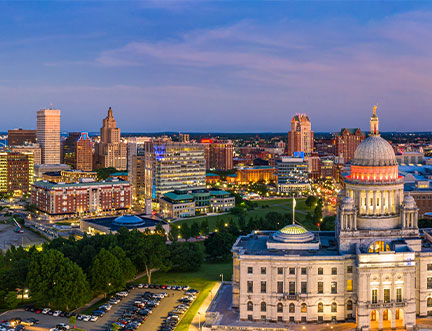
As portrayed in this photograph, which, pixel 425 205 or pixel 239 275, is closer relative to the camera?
pixel 239 275

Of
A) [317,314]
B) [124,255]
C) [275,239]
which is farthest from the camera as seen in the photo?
[124,255]

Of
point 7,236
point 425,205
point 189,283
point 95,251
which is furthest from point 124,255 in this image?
point 425,205

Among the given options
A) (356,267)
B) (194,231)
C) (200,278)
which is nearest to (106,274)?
(200,278)

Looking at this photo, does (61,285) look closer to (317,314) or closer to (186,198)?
(317,314)

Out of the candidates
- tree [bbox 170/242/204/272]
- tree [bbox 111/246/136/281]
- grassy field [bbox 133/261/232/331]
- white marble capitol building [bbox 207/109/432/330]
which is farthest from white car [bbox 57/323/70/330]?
tree [bbox 170/242/204/272]

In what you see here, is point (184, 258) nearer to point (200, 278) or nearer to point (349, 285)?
point (200, 278)

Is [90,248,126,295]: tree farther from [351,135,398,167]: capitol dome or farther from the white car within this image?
[351,135,398,167]: capitol dome
